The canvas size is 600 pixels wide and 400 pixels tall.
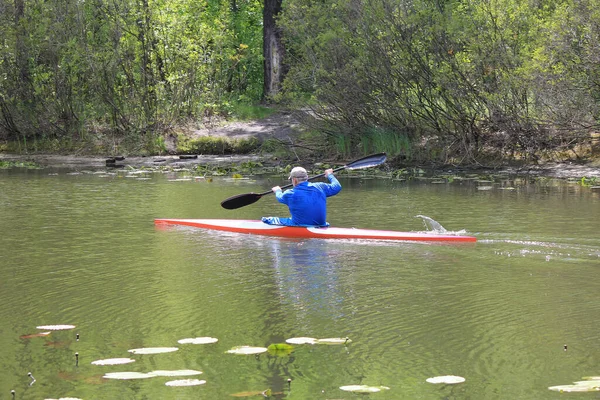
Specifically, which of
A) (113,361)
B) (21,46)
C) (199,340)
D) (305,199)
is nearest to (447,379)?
(199,340)

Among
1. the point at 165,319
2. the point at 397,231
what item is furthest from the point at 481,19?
the point at 165,319

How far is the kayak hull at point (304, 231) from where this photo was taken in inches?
466

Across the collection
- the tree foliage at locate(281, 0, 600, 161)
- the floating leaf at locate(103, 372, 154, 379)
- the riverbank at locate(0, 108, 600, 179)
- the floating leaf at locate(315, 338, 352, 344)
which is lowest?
the floating leaf at locate(315, 338, 352, 344)

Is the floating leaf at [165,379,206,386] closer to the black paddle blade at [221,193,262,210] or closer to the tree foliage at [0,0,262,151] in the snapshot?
the black paddle blade at [221,193,262,210]

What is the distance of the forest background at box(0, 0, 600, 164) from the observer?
19562 millimetres

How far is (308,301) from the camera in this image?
871cm

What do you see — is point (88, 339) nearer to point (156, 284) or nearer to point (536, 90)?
point (156, 284)

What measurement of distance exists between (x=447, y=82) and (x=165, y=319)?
13452 mm

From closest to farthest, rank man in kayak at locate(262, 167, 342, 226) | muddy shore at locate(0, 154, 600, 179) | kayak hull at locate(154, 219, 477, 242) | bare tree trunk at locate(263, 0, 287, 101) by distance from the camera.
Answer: kayak hull at locate(154, 219, 477, 242)
man in kayak at locate(262, 167, 342, 226)
muddy shore at locate(0, 154, 600, 179)
bare tree trunk at locate(263, 0, 287, 101)

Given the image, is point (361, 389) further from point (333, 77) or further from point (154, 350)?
point (333, 77)

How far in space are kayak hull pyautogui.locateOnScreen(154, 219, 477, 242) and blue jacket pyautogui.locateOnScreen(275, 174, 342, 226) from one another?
0.59 ft

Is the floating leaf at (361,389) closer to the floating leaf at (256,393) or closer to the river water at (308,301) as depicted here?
the river water at (308,301)

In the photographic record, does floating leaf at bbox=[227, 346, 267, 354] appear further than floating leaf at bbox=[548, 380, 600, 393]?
Yes

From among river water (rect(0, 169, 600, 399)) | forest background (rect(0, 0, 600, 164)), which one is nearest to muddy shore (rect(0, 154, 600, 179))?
forest background (rect(0, 0, 600, 164))
